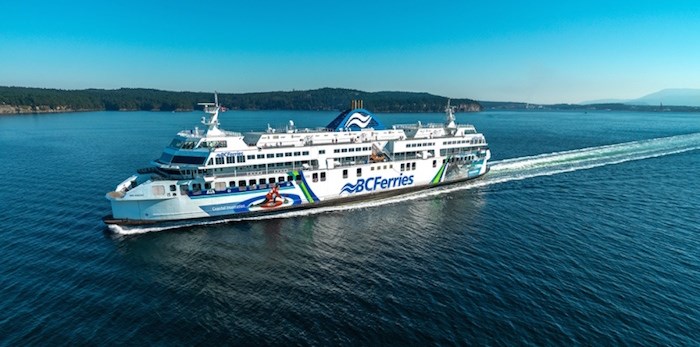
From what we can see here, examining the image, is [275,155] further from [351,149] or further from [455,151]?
[455,151]

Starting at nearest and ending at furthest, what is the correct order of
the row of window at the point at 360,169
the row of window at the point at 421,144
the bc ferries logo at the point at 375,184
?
1. the row of window at the point at 360,169
2. the bc ferries logo at the point at 375,184
3. the row of window at the point at 421,144

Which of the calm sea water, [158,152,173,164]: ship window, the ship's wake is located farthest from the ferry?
the calm sea water

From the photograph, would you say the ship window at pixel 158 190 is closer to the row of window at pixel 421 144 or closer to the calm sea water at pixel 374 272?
the calm sea water at pixel 374 272

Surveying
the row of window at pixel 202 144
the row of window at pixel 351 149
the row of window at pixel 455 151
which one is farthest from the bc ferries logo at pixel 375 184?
the row of window at pixel 202 144

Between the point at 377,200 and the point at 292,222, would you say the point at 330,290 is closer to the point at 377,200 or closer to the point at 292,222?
the point at 292,222

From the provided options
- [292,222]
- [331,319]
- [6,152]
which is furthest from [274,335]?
[6,152]
